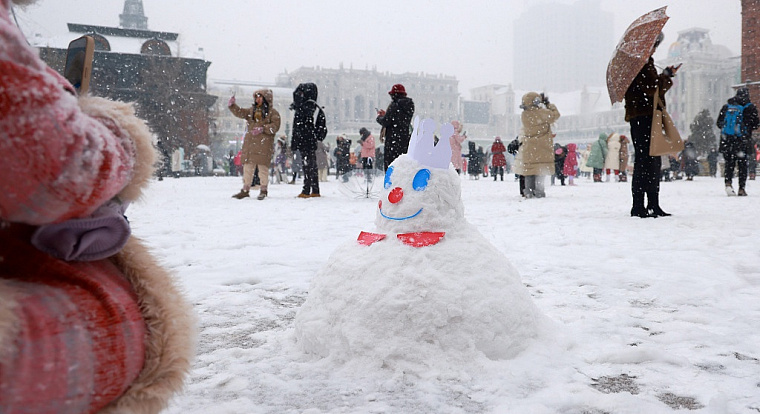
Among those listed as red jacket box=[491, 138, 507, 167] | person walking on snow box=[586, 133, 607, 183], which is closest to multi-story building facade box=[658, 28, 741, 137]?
person walking on snow box=[586, 133, 607, 183]

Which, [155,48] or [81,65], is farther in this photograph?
[155,48]

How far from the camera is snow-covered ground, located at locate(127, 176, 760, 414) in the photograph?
1847 mm

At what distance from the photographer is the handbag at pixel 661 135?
613 cm

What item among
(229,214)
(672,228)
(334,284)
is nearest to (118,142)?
(334,284)

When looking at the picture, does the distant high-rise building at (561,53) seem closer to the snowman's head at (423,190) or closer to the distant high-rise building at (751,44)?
the distant high-rise building at (751,44)

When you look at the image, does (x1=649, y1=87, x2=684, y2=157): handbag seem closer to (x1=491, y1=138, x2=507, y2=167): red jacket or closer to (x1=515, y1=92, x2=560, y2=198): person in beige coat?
(x1=515, y1=92, x2=560, y2=198): person in beige coat

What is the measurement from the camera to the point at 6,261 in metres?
0.97

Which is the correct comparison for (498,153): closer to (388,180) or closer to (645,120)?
(645,120)

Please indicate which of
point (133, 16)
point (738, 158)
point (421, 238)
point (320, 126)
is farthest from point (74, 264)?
point (133, 16)

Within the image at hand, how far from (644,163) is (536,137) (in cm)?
333

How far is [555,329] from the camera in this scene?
2.52 m

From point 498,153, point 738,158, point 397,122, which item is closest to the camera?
point 397,122

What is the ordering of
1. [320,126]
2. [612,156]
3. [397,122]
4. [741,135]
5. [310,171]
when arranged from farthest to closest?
[612,156] < [310,171] < [320,126] < [741,135] < [397,122]

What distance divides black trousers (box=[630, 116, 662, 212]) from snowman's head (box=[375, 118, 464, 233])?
15.8 feet
